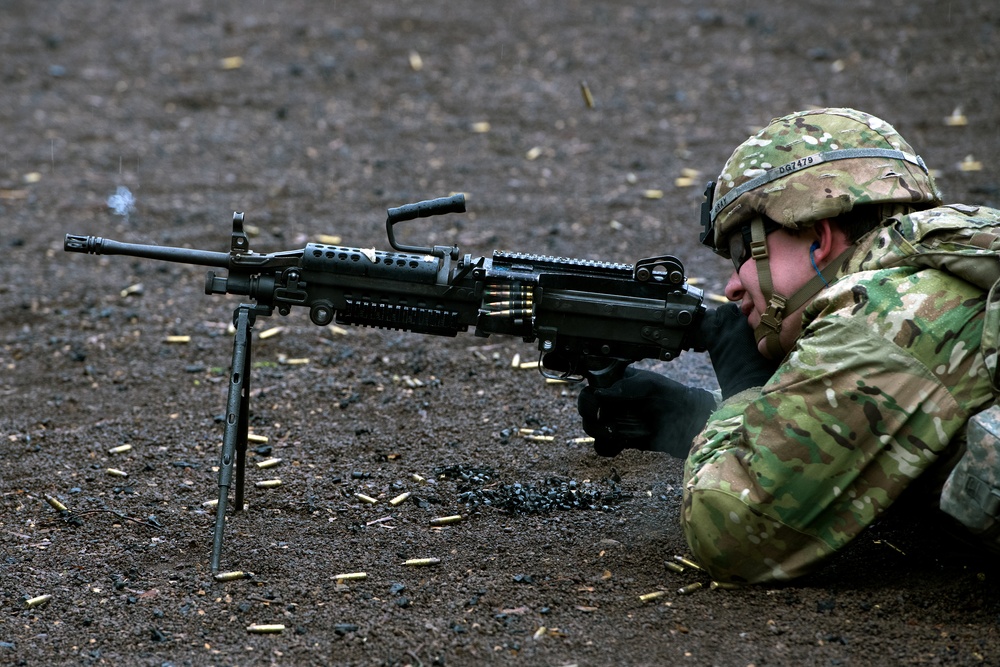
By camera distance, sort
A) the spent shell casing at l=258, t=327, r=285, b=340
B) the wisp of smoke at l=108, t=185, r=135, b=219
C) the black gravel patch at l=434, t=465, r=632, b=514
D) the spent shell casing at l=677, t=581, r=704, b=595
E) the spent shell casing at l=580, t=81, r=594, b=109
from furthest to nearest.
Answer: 1. the wisp of smoke at l=108, t=185, r=135, b=219
2. the spent shell casing at l=580, t=81, r=594, b=109
3. the spent shell casing at l=258, t=327, r=285, b=340
4. the black gravel patch at l=434, t=465, r=632, b=514
5. the spent shell casing at l=677, t=581, r=704, b=595

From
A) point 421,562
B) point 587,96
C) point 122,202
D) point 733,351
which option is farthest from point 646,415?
point 122,202

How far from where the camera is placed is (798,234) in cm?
409

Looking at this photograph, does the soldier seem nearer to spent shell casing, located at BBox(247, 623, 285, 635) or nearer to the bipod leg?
spent shell casing, located at BBox(247, 623, 285, 635)

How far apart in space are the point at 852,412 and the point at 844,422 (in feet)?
0.14

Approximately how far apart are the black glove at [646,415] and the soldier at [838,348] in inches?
18.0

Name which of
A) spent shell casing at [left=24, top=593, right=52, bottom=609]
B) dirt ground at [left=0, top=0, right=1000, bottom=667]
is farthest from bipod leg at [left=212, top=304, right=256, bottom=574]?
spent shell casing at [left=24, top=593, right=52, bottom=609]

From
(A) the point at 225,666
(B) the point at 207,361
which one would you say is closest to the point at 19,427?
(B) the point at 207,361

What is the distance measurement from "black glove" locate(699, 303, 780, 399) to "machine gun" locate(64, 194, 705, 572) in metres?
0.07

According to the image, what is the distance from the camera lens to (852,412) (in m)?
3.59

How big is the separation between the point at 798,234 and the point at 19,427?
4.09m

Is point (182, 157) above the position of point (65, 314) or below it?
above

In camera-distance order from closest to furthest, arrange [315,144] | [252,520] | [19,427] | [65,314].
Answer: [252,520] < [19,427] < [65,314] < [315,144]

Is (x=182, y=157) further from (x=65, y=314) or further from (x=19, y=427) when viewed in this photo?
(x=19, y=427)

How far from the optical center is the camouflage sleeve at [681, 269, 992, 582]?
3.55 metres
